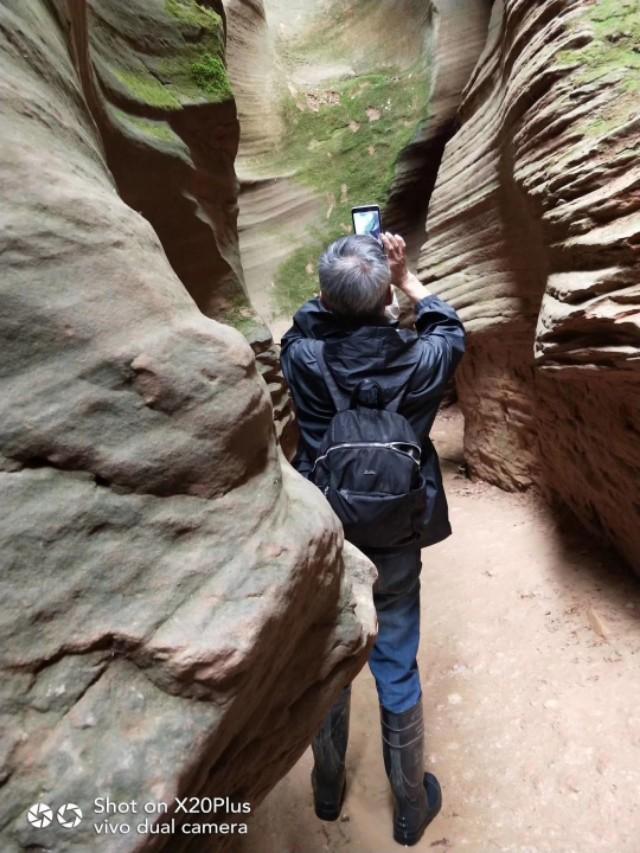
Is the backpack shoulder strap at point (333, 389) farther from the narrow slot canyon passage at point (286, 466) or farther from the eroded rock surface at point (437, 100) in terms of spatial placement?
the eroded rock surface at point (437, 100)

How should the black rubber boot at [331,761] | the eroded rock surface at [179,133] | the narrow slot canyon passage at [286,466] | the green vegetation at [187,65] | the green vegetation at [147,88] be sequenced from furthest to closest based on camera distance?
the green vegetation at [187,65] < the green vegetation at [147,88] < the eroded rock surface at [179,133] < the black rubber boot at [331,761] < the narrow slot canyon passage at [286,466]

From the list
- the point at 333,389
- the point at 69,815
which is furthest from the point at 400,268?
the point at 69,815

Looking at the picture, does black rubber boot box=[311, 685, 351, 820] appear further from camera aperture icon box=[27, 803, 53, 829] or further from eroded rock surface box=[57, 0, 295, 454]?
eroded rock surface box=[57, 0, 295, 454]

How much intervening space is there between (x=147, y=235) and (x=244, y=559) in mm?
745

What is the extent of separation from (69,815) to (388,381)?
4.63ft

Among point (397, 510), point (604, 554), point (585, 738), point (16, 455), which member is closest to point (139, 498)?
point (16, 455)

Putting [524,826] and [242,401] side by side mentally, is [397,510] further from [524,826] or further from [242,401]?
[524,826]

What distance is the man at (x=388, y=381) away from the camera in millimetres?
1902

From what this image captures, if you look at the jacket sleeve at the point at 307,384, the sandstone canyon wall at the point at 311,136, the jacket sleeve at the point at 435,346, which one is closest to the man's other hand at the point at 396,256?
the jacket sleeve at the point at 435,346

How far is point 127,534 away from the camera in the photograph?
1.03m

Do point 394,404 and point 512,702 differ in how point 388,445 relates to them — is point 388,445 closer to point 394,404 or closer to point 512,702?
point 394,404

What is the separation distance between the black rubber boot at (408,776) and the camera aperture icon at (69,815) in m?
1.63

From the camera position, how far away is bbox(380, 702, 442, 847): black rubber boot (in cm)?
226

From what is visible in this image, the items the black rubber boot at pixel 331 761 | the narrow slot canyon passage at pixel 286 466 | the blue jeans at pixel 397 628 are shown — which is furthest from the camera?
the black rubber boot at pixel 331 761
